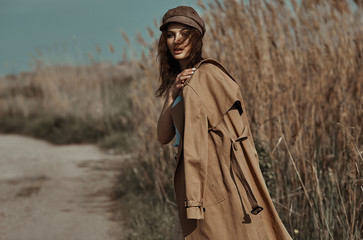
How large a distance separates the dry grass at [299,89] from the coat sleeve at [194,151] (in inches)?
47.2

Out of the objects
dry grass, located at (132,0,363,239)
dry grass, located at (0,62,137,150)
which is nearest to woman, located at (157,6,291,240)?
dry grass, located at (132,0,363,239)

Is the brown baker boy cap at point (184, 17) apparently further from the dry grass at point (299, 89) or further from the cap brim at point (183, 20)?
the dry grass at point (299, 89)

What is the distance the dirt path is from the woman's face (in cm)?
227

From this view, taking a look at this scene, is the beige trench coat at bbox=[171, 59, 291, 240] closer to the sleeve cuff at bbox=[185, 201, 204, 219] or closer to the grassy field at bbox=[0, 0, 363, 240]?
the sleeve cuff at bbox=[185, 201, 204, 219]

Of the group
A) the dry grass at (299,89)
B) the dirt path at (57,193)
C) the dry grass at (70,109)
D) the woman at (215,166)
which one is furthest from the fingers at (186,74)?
the dry grass at (70,109)

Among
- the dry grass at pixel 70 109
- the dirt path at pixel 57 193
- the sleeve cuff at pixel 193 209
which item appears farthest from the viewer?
the dry grass at pixel 70 109

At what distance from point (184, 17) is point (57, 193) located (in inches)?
154

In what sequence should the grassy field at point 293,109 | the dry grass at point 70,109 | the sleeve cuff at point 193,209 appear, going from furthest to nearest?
the dry grass at point 70,109 → the grassy field at point 293,109 → the sleeve cuff at point 193,209

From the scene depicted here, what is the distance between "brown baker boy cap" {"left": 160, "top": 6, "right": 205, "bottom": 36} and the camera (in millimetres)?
1835

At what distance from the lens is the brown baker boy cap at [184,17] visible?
72.2 inches

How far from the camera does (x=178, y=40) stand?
187 centimetres

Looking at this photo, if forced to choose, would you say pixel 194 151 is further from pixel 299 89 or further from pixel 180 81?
pixel 299 89

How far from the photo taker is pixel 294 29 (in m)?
3.62

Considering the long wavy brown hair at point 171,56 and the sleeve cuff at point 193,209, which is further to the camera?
the long wavy brown hair at point 171,56
